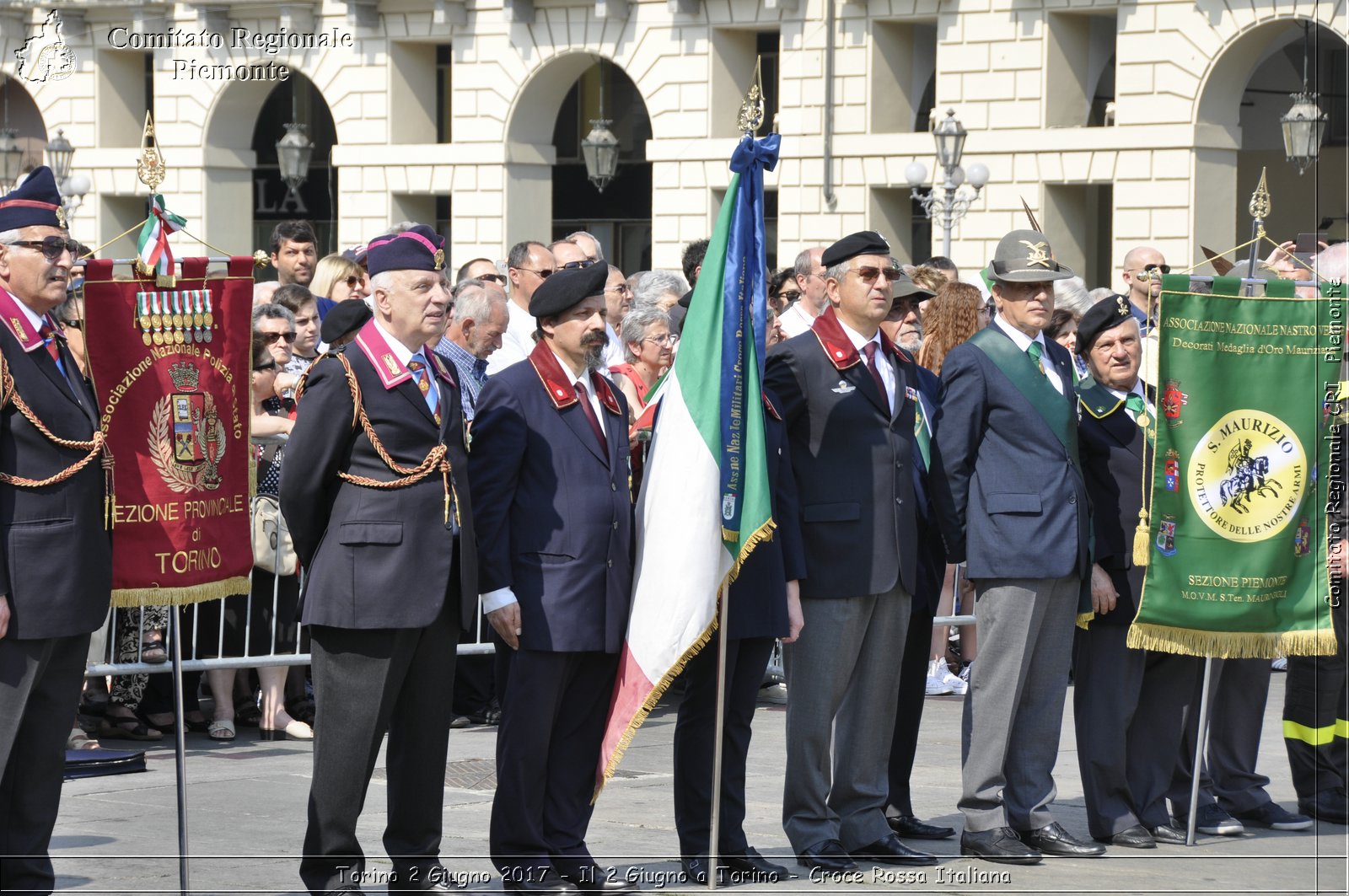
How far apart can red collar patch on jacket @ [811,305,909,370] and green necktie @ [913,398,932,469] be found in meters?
0.35

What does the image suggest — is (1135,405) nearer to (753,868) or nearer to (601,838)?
(753,868)

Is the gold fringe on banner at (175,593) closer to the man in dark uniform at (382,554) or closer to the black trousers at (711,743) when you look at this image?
the man in dark uniform at (382,554)

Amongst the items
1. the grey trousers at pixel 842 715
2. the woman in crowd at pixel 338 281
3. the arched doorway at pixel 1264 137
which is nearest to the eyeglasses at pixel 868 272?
the grey trousers at pixel 842 715

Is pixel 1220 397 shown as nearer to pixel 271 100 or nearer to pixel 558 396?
pixel 558 396

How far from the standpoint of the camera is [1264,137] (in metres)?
28.5

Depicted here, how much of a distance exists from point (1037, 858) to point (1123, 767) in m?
0.68

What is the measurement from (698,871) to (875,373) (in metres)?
1.85

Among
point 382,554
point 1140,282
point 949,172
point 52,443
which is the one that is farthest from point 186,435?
point 949,172

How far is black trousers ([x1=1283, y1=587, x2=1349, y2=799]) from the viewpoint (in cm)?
804

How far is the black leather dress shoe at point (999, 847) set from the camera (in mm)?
7098

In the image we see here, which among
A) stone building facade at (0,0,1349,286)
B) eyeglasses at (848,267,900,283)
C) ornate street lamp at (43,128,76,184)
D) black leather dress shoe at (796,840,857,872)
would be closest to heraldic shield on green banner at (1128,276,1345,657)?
eyeglasses at (848,267,900,283)

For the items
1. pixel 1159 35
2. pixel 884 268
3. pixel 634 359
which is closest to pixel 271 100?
pixel 1159 35

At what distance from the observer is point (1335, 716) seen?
8094mm

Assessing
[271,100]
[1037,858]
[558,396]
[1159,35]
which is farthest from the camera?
[271,100]
